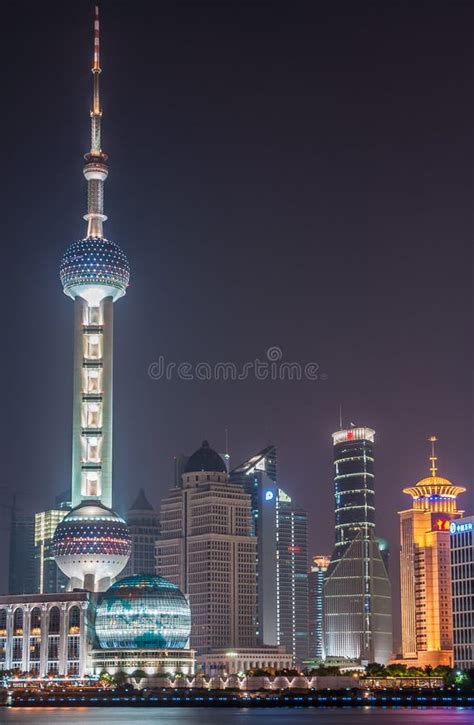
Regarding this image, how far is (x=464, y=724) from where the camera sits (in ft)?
631

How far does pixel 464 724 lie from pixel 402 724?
401 inches

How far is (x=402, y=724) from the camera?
19925 centimetres
